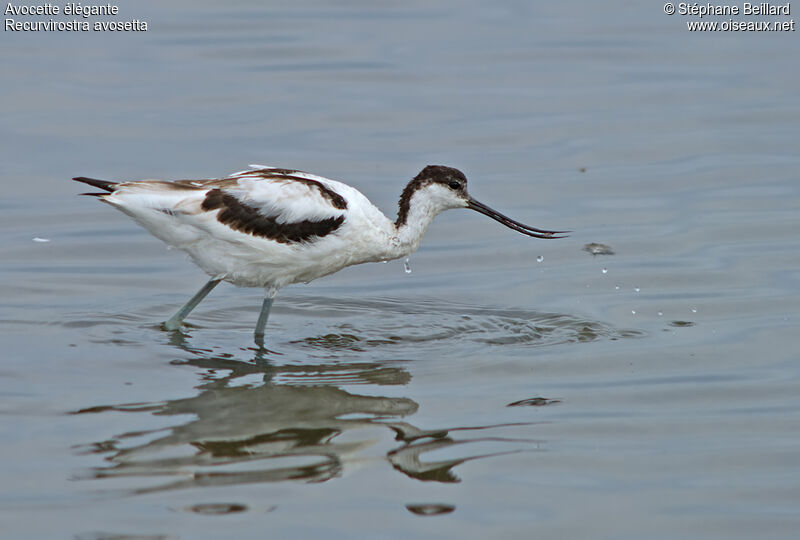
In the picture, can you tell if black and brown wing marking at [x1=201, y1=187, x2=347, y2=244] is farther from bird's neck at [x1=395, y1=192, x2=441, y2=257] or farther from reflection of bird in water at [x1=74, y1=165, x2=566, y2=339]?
bird's neck at [x1=395, y1=192, x2=441, y2=257]

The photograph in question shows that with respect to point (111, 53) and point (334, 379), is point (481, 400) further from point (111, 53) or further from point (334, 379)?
point (111, 53)

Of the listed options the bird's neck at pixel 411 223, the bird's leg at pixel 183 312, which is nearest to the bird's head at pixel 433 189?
the bird's neck at pixel 411 223

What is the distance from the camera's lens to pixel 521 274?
10.3 m

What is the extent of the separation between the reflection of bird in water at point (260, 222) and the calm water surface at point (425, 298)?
531 millimetres

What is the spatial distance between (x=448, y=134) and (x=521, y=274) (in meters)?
3.97

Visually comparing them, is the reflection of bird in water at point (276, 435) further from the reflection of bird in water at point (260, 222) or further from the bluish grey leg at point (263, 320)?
the reflection of bird in water at point (260, 222)

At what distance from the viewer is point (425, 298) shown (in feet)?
31.6
